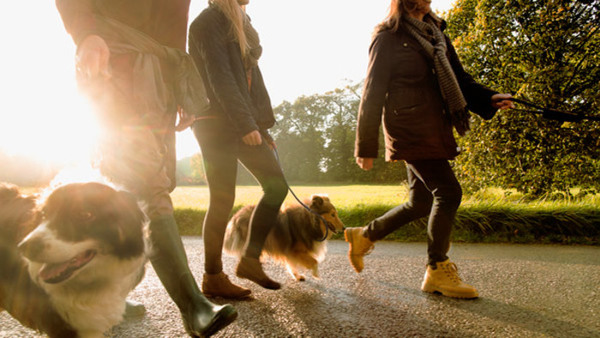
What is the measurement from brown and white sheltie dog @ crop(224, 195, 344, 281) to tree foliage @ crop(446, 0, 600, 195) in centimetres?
557

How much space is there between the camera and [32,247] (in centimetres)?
127

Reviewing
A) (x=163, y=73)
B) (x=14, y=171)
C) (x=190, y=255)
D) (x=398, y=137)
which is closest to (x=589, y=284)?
(x=398, y=137)

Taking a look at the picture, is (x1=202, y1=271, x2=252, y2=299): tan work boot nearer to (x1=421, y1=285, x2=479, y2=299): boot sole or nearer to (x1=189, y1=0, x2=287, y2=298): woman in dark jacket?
(x1=189, y1=0, x2=287, y2=298): woman in dark jacket

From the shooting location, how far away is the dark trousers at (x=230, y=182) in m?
2.75

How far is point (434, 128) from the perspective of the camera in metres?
2.86

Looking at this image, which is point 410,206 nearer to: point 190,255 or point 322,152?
point 190,255

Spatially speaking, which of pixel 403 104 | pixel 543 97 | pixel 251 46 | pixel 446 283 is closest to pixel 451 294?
pixel 446 283

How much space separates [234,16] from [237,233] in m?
2.32

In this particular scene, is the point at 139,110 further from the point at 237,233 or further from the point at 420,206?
the point at 237,233

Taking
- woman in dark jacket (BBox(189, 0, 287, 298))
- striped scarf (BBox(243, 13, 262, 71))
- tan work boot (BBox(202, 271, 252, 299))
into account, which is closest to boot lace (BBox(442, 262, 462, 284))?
woman in dark jacket (BBox(189, 0, 287, 298))

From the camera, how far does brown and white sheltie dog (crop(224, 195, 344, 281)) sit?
A: 12.6 ft

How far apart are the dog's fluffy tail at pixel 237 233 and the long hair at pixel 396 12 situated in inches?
95.0

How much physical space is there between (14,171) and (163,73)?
30.1 feet

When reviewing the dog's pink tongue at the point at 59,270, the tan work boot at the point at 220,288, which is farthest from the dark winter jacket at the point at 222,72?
the dog's pink tongue at the point at 59,270
